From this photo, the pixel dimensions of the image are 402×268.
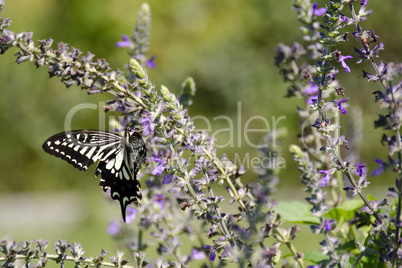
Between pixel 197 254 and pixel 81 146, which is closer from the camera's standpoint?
pixel 197 254

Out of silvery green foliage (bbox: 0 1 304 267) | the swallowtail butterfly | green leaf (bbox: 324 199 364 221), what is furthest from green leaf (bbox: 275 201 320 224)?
the swallowtail butterfly

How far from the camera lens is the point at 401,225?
1023 millimetres

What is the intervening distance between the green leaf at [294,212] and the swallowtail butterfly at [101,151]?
63cm

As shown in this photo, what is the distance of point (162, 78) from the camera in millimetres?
8344

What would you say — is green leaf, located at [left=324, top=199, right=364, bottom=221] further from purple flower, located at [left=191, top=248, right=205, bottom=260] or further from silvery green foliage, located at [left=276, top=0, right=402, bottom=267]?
purple flower, located at [left=191, top=248, right=205, bottom=260]

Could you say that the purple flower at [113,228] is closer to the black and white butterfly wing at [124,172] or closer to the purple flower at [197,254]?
the black and white butterfly wing at [124,172]

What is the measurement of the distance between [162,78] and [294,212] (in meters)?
6.79

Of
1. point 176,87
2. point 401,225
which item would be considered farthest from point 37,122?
point 401,225

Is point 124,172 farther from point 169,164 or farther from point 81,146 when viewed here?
point 169,164

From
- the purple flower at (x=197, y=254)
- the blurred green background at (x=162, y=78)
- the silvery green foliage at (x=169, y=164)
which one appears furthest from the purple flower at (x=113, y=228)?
the blurred green background at (x=162, y=78)

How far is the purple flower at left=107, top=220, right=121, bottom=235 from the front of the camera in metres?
2.06

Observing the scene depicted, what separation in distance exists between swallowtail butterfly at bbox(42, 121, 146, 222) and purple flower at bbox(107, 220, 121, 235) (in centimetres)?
17

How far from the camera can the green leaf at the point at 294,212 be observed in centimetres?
160

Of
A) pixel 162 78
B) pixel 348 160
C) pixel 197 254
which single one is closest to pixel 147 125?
pixel 197 254
